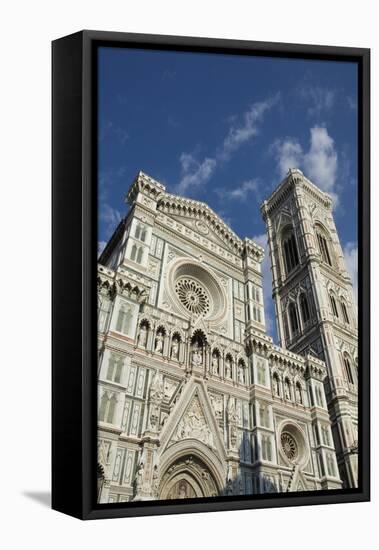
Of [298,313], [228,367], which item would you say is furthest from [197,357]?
[298,313]

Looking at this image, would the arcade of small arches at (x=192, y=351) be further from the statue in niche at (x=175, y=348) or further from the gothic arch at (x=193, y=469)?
the gothic arch at (x=193, y=469)

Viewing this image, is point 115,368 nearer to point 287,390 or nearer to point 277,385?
point 277,385

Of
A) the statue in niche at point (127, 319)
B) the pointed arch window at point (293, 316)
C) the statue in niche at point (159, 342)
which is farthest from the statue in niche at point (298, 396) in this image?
the statue in niche at point (127, 319)

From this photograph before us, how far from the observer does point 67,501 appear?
8844 millimetres

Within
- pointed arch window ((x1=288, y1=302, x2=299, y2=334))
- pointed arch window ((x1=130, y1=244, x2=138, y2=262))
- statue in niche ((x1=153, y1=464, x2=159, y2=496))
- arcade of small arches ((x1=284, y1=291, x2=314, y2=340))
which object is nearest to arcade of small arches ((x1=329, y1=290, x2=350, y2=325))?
arcade of small arches ((x1=284, y1=291, x2=314, y2=340))

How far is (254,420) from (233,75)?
5.80 meters

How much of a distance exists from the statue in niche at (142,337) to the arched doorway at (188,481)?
6.72ft

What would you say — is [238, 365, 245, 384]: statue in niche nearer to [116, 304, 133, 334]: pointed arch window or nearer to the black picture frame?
[116, 304, 133, 334]: pointed arch window

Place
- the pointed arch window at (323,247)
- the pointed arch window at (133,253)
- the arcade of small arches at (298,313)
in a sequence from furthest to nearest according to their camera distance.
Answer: the arcade of small arches at (298,313)
the pointed arch window at (323,247)
the pointed arch window at (133,253)

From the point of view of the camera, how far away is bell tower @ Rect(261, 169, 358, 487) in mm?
11812

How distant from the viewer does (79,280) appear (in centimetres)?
874

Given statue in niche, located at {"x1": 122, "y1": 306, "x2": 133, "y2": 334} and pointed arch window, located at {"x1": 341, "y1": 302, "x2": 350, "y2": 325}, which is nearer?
statue in niche, located at {"x1": 122, "y1": 306, "x2": 133, "y2": 334}

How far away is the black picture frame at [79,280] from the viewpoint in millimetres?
8594

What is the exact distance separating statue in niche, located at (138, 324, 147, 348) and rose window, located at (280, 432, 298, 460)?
3120 mm
